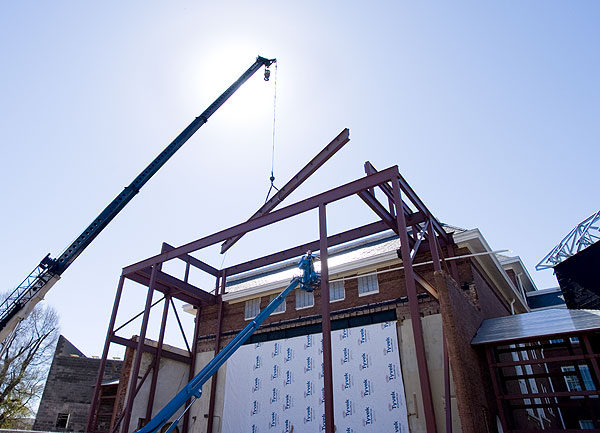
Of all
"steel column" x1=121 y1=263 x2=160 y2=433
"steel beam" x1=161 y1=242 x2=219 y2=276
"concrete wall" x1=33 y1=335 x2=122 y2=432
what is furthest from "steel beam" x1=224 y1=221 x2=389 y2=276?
"concrete wall" x1=33 y1=335 x2=122 y2=432

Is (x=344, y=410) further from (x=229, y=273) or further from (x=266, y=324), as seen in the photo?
(x=229, y=273)

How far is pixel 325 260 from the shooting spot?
10008 millimetres

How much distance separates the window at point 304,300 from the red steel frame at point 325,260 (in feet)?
6.84

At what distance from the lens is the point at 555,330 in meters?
9.50

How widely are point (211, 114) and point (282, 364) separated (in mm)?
11664

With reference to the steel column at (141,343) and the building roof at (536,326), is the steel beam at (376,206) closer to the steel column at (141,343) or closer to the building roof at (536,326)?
the building roof at (536,326)

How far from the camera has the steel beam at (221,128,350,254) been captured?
13.4 m

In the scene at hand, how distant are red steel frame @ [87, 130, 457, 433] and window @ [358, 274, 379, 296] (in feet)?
7.57

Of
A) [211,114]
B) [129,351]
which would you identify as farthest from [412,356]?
[211,114]

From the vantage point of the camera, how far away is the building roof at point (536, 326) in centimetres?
935

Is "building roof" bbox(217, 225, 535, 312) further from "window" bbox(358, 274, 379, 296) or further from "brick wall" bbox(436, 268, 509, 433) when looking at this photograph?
"brick wall" bbox(436, 268, 509, 433)

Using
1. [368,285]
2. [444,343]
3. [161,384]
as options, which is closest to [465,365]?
[444,343]

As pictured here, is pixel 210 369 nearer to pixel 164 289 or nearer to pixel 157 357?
pixel 157 357

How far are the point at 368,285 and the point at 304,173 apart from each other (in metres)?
5.12
